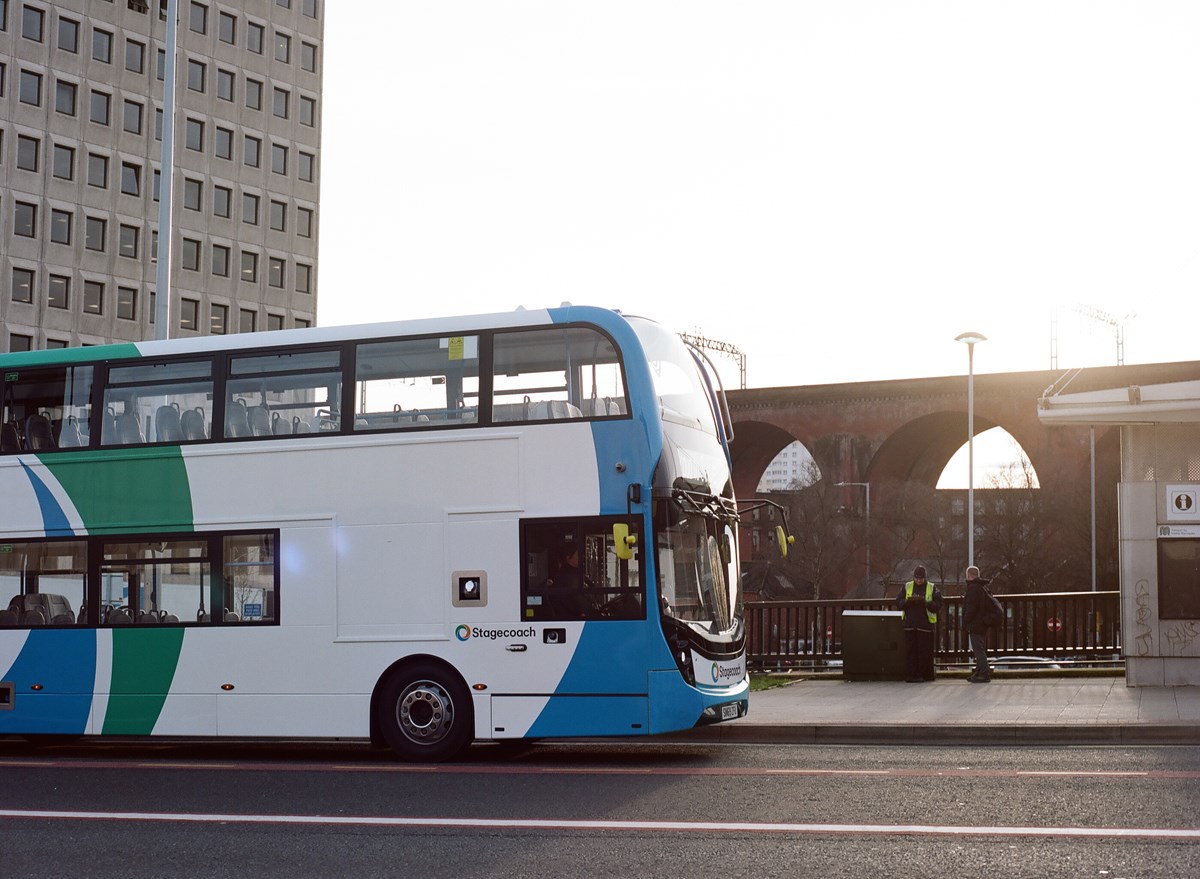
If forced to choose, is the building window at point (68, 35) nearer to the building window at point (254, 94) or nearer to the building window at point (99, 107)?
the building window at point (99, 107)

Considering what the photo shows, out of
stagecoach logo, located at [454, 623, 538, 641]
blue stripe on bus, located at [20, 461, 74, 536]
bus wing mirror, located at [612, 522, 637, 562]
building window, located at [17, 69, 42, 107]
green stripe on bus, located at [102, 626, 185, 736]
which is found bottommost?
green stripe on bus, located at [102, 626, 185, 736]

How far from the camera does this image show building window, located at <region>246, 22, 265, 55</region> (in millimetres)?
78438

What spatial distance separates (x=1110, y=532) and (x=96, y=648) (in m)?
53.5

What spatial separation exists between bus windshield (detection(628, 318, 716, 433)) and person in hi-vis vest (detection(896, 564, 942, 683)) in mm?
6561

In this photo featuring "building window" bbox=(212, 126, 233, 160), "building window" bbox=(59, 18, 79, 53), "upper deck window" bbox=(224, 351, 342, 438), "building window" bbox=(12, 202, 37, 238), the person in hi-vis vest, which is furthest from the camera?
"building window" bbox=(212, 126, 233, 160)

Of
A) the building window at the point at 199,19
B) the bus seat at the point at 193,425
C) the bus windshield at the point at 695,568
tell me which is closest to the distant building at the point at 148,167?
the building window at the point at 199,19

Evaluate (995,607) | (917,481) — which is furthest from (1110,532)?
(995,607)

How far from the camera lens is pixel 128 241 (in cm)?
7262

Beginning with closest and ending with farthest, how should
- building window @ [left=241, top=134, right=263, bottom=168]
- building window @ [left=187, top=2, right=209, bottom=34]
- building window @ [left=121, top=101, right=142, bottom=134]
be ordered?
building window @ [left=121, top=101, right=142, bottom=134] → building window @ [left=187, top=2, right=209, bottom=34] → building window @ [left=241, top=134, right=263, bottom=168]

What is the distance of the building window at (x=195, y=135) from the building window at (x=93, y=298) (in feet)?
28.9

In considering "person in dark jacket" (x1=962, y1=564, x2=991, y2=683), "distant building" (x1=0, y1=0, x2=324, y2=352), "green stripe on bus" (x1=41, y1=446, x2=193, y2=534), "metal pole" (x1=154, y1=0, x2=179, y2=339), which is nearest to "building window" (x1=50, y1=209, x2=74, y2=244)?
"distant building" (x1=0, y1=0, x2=324, y2=352)

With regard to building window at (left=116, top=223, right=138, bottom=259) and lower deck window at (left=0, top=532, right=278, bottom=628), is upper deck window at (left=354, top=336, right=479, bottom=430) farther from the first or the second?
building window at (left=116, top=223, right=138, bottom=259)

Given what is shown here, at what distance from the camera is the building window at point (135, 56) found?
72562 millimetres

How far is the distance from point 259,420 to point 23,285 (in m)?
58.1
